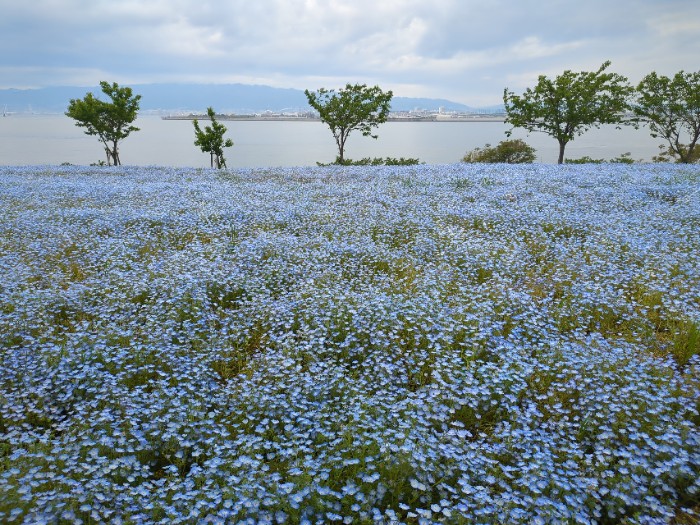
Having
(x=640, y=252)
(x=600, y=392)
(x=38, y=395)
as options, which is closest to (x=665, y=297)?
(x=640, y=252)

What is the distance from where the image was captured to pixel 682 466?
3.25 m

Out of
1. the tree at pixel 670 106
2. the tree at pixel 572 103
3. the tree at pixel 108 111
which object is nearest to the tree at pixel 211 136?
the tree at pixel 108 111

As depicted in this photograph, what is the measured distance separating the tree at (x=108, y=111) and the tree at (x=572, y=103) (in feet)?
78.7

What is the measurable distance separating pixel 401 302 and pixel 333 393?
194 cm

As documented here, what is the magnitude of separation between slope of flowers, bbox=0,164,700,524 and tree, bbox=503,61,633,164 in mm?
20119

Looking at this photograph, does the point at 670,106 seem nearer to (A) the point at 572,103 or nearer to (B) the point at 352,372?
(A) the point at 572,103

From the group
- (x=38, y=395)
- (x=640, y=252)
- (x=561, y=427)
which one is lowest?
(x=561, y=427)

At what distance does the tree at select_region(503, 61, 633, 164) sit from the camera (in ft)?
88.9

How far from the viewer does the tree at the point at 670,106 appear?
2633 centimetres

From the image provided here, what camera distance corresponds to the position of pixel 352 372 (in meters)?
4.69

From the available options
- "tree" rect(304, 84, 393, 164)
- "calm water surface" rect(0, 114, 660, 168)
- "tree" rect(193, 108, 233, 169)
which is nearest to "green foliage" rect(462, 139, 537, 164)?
"calm water surface" rect(0, 114, 660, 168)

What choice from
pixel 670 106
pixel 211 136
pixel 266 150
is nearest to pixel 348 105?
pixel 211 136

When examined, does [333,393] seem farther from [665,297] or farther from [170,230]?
[170,230]

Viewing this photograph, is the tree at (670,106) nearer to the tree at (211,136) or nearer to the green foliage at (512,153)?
the green foliage at (512,153)
